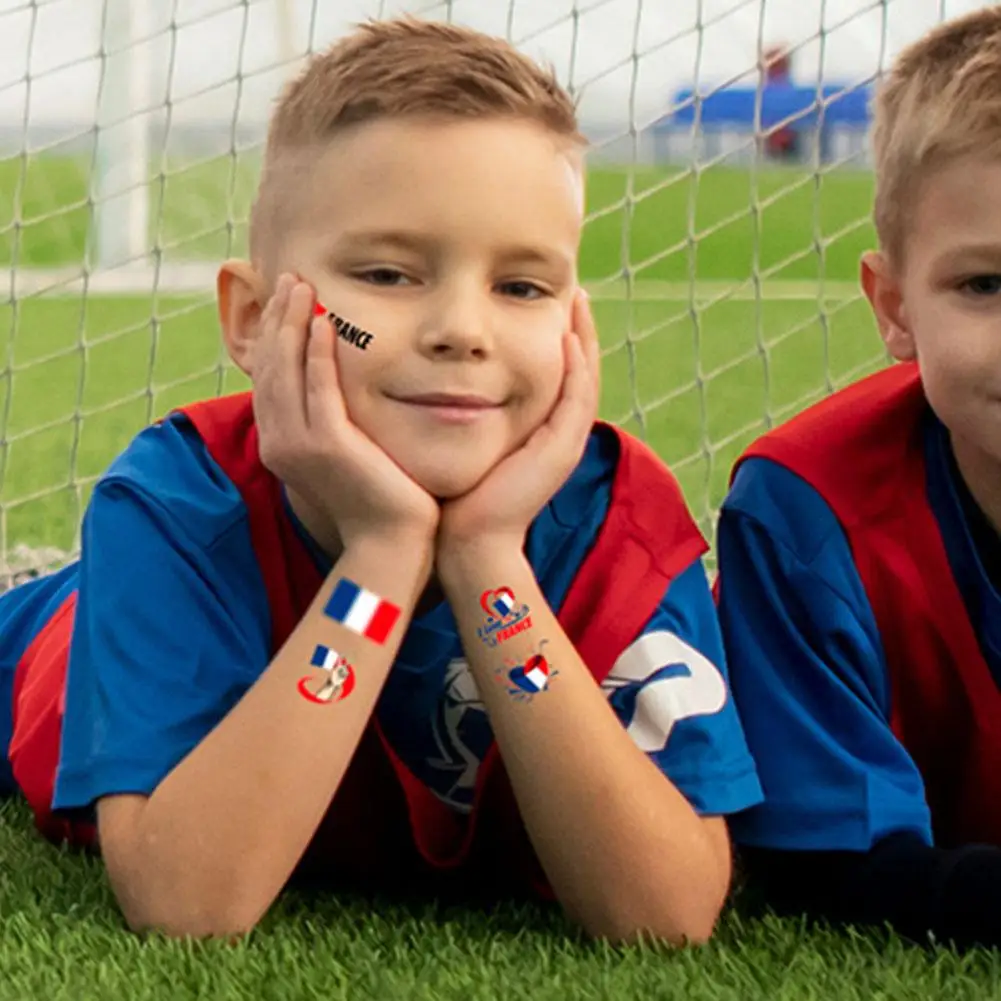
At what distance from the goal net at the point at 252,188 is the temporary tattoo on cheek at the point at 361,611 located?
0.46m

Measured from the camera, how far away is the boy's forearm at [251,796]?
1.13 metres

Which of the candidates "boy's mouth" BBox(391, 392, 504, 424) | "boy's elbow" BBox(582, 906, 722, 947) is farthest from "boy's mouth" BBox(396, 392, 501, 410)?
"boy's elbow" BBox(582, 906, 722, 947)

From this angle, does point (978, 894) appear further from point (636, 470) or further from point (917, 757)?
point (636, 470)

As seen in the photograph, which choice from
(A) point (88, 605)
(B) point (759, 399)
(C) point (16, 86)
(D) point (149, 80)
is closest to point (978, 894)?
(A) point (88, 605)

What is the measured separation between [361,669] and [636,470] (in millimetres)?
285

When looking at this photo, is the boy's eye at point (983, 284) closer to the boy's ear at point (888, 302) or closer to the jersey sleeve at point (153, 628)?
the boy's ear at point (888, 302)

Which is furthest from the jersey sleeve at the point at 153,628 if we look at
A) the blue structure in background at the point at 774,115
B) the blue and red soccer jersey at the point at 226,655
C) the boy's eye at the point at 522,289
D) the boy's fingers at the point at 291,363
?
the blue structure in background at the point at 774,115

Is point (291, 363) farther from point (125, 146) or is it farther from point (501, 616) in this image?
point (125, 146)

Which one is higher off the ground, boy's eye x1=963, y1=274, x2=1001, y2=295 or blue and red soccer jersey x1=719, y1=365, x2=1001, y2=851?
boy's eye x1=963, y1=274, x2=1001, y2=295

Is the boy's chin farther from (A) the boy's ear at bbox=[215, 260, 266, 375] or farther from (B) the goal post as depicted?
(B) the goal post

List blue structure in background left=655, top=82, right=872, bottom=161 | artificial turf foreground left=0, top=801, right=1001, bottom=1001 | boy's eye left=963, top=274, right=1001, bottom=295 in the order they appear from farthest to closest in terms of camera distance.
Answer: blue structure in background left=655, top=82, right=872, bottom=161 → boy's eye left=963, top=274, right=1001, bottom=295 → artificial turf foreground left=0, top=801, right=1001, bottom=1001

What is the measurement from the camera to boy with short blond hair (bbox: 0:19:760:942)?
115 centimetres

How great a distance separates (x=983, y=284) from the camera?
1.27m

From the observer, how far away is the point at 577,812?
1152 mm
